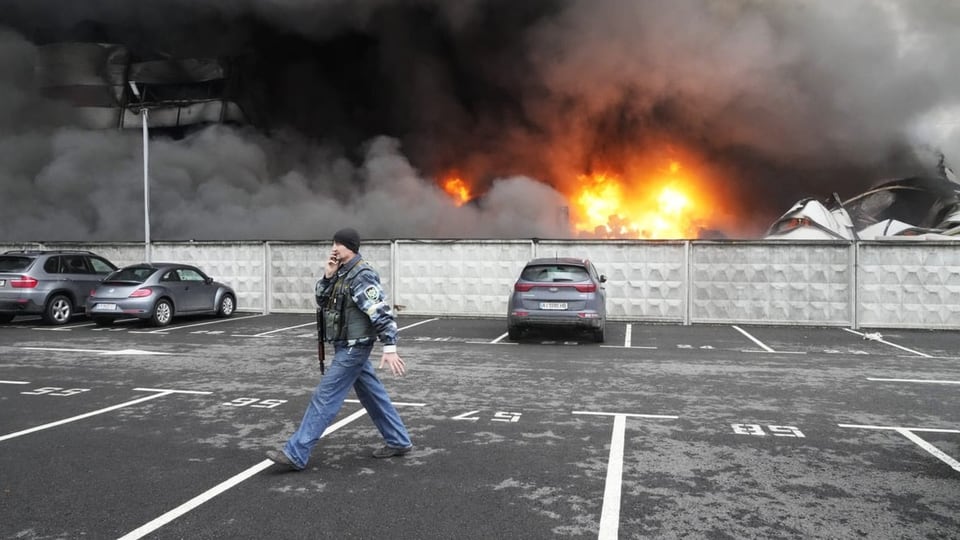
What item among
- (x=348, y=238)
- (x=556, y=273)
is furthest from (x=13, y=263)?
(x=348, y=238)

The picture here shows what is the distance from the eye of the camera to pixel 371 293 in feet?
15.4

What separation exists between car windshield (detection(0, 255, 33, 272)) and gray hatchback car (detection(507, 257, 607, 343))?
36.9ft

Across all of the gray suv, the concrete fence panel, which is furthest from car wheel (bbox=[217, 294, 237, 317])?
the concrete fence panel

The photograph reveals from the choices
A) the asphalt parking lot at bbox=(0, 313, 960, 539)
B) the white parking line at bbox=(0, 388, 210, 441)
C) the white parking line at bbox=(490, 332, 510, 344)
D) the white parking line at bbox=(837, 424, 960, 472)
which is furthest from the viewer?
the white parking line at bbox=(490, 332, 510, 344)

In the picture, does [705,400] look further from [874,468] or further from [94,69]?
[94,69]

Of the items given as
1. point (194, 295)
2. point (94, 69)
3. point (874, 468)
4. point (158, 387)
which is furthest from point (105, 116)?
point (874, 468)

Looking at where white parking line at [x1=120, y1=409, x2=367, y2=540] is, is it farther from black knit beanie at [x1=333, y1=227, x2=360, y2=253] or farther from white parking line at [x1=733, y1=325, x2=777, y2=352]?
white parking line at [x1=733, y1=325, x2=777, y2=352]

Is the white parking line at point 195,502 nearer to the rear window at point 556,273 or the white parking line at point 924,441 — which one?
the white parking line at point 924,441

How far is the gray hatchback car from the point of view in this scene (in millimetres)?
11812

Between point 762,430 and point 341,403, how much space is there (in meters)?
3.86

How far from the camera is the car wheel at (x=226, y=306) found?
1652 cm

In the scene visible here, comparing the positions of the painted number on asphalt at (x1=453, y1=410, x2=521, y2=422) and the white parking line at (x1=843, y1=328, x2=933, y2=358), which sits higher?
the painted number on asphalt at (x1=453, y1=410, x2=521, y2=422)

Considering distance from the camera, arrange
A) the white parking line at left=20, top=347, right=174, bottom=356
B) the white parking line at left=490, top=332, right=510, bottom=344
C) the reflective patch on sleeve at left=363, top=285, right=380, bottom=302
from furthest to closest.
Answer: the white parking line at left=490, top=332, right=510, bottom=344, the white parking line at left=20, top=347, right=174, bottom=356, the reflective patch on sleeve at left=363, top=285, right=380, bottom=302

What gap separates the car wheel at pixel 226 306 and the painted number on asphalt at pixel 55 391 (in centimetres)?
900
